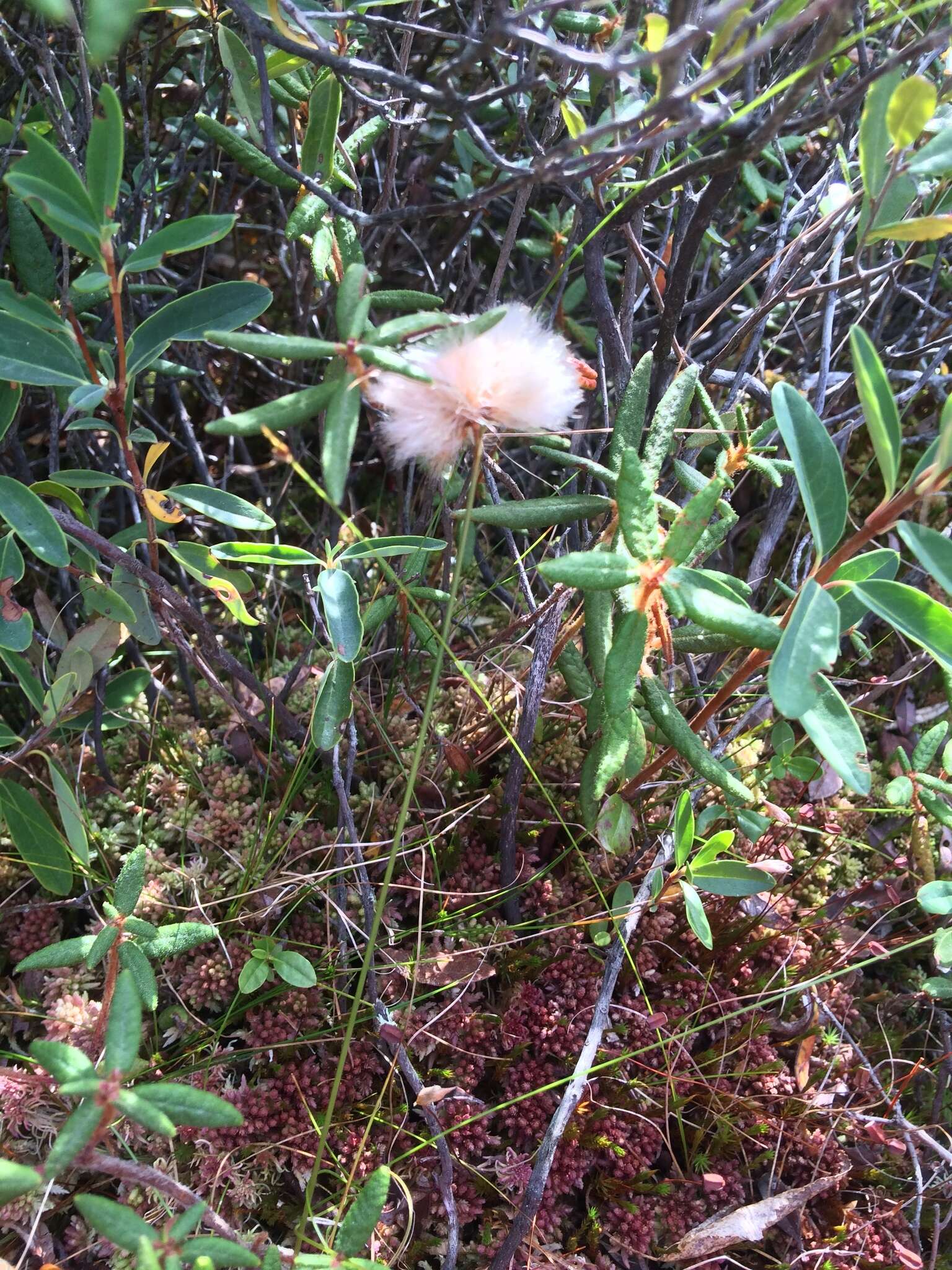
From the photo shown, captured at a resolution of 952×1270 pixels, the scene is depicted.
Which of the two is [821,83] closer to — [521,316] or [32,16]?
[521,316]

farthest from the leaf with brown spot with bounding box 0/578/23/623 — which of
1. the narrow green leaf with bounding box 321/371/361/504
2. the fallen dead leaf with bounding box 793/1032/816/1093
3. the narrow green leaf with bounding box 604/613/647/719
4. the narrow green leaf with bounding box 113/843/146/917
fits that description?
the fallen dead leaf with bounding box 793/1032/816/1093

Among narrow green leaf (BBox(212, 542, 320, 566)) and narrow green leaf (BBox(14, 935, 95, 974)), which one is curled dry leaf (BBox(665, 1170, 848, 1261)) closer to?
narrow green leaf (BBox(14, 935, 95, 974))

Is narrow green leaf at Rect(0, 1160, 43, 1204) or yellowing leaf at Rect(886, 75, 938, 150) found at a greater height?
yellowing leaf at Rect(886, 75, 938, 150)

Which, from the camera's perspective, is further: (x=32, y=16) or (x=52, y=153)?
(x=32, y=16)

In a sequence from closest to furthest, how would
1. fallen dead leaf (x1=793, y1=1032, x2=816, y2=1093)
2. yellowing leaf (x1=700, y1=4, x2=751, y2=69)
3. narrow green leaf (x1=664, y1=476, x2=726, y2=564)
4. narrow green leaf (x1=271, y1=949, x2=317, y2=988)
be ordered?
yellowing leaf (x1=700, y1=4, x2=751, y2=69) → narrow green leaf (x1=664, y1=476, x2=726, y2=564) → narrow green leaf (x1=271, y1=949, x2=317, y2=988) → fallen dead leaf (x1=793, y1=1032, x2=816, y2=1093)

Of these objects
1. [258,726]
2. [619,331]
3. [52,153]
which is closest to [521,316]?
[619,331]

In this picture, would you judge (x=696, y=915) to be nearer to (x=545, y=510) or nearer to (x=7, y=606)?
(x=545, y=510)
